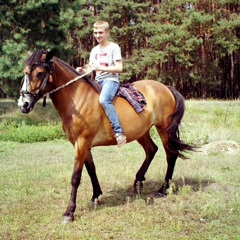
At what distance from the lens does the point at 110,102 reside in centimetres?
481

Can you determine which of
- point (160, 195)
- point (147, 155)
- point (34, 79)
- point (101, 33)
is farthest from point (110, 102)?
point (160, 195)

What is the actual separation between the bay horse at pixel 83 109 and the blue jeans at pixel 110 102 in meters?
0.10

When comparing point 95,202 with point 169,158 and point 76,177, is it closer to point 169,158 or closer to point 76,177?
point 76,177

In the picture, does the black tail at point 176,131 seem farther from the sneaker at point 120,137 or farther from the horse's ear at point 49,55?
the horse's ear at point 49,55

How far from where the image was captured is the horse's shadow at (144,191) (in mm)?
5324

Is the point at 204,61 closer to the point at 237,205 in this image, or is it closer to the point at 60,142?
the point at 60,142

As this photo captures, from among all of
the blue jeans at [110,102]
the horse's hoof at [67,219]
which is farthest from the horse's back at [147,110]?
the horse's hoof at [67,219]

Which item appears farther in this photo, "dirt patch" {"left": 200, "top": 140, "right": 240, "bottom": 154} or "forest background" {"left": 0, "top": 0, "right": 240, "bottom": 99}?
"forest background" {"left": 0, "top": 0, "right": 240, "bottom": 99}

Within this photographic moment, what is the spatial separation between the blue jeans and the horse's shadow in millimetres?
1056

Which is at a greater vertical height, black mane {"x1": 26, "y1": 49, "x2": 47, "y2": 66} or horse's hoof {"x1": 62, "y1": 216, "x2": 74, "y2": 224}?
black mane {"x1": 26, "y1": 49, "x2": 47, "y2": 66}

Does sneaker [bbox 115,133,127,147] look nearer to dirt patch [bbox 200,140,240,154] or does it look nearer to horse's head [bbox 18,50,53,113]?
horse's head [bbox 18,50,53,113]

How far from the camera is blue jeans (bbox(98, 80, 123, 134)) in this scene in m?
4.77

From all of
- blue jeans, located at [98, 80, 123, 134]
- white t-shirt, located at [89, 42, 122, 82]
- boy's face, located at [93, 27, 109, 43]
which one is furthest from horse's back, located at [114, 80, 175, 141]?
boy's face, located at [93, 27, 109, 43]

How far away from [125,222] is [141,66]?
20400 mm
